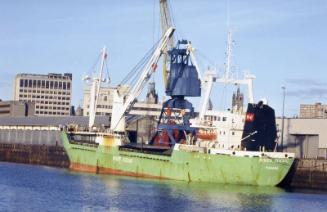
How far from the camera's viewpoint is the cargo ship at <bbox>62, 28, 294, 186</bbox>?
71.9m

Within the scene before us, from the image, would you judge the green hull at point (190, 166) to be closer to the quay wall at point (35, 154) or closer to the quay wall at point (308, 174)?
the quay wall at point (308, 174)

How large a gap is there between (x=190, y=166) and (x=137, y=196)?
50.2 ft

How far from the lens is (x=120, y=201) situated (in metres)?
56.8

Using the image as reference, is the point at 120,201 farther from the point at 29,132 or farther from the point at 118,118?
the point at 29,132

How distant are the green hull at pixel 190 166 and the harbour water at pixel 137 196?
4.77 feet

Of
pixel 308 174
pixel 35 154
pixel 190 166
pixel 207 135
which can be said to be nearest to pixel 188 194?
pixel 190 166

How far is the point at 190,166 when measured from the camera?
75.2 metres

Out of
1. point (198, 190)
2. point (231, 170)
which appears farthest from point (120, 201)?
point (231, 170)

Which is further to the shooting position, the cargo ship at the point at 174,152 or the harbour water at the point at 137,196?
the cargo ship at the point at 174,152

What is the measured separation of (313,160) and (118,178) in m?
17.6

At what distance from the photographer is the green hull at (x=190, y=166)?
7156 cm

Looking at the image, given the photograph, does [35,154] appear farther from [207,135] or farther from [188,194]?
[188,194]

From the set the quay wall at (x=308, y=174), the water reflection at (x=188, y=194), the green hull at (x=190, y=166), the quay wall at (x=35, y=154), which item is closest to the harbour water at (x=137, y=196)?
the water reflection at (x=188, y=194)

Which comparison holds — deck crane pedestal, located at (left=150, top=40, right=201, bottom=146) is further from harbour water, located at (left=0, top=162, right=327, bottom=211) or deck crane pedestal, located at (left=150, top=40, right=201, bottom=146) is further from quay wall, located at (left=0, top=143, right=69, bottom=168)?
quay wall, located at (left=0, top=143, right=69, bottom=168)
